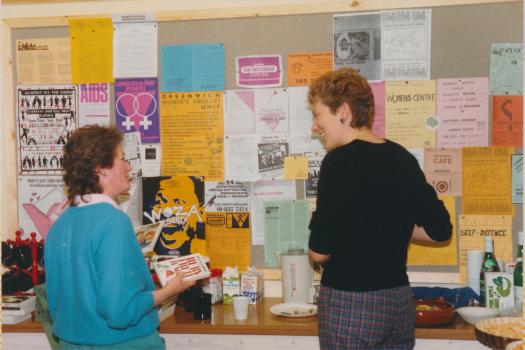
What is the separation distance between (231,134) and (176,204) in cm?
37

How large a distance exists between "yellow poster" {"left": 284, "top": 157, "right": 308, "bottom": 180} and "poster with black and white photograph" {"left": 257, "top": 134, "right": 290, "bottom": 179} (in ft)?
0.07

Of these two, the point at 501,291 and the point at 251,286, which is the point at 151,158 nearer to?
the point at 251,286

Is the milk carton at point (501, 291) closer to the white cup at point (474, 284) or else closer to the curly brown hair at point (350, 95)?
the white cup at point (474, 284)

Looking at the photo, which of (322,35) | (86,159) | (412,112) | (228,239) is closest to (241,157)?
(228,239)

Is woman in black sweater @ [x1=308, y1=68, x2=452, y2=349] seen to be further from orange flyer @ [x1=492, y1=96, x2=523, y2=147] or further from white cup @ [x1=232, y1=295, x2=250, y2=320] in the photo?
orange flyer @ [x1=492, y1=96, x2=523, y2=147]

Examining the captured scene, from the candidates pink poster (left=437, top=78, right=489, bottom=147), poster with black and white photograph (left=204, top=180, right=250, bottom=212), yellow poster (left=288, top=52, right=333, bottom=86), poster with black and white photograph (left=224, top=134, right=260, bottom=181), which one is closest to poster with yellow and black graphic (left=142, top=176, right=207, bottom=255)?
poster with black and white photograph (left=204, top=180, right=250, bottom=212)

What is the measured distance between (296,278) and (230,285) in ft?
0.86

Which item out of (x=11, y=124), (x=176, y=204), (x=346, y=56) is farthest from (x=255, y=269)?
(x=11, y=124)

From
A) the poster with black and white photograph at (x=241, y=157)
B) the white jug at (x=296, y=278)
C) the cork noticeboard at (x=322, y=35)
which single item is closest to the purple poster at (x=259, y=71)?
the cork noticeboard at (x=322, y=35)

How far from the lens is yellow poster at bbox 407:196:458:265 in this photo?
2.44m

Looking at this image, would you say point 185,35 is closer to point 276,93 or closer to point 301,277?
point 276,93

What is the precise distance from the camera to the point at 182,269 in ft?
6.53

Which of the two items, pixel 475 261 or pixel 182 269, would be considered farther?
pixel 475 261

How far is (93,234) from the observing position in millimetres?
1589
